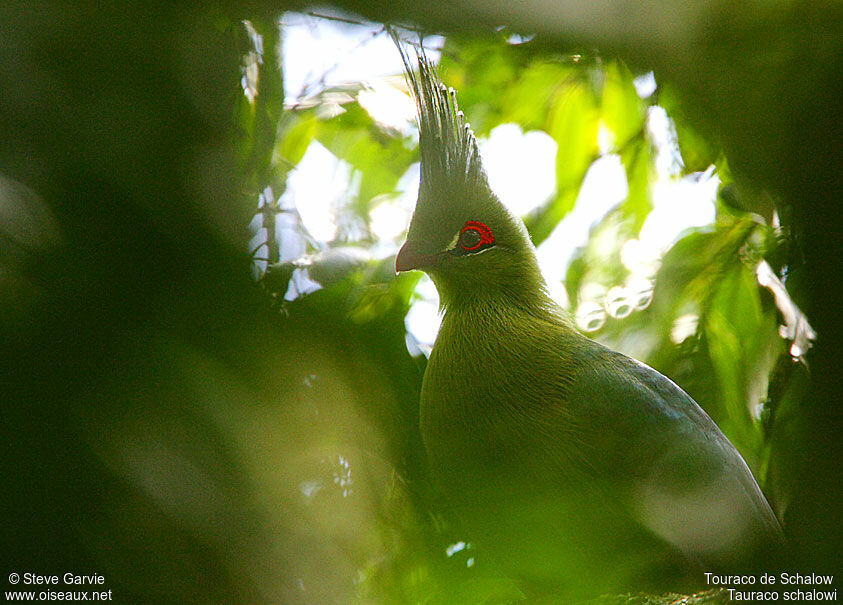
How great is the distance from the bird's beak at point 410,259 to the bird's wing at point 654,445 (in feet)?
1.85

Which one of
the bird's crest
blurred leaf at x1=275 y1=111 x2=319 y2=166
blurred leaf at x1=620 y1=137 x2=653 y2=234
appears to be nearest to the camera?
blurred leaf at x1=275 y1=111 x2=319 y2=166

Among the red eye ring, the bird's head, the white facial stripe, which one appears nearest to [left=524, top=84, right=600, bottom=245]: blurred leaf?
the bird's head

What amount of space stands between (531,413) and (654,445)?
35 cm

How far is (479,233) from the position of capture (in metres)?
2.10

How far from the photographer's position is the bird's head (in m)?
1.83

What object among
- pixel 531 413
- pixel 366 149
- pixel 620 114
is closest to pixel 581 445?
pixel 531 413

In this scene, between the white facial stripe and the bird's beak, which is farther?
the white facial stripe

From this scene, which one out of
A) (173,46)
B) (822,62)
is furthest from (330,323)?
(822,62)

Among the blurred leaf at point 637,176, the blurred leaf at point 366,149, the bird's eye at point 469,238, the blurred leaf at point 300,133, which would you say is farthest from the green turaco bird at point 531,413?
the blurred leaf at point 637,176

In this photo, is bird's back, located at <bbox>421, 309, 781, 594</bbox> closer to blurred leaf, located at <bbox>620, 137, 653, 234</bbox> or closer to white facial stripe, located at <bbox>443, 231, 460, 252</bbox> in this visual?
white facial stripe, located at <bbox>443, 231, 460, 252</bbox>

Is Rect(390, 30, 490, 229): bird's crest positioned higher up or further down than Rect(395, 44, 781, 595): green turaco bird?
higher up

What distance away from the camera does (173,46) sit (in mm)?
448

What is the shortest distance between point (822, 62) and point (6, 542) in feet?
2.53

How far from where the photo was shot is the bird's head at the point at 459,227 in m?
1.83
